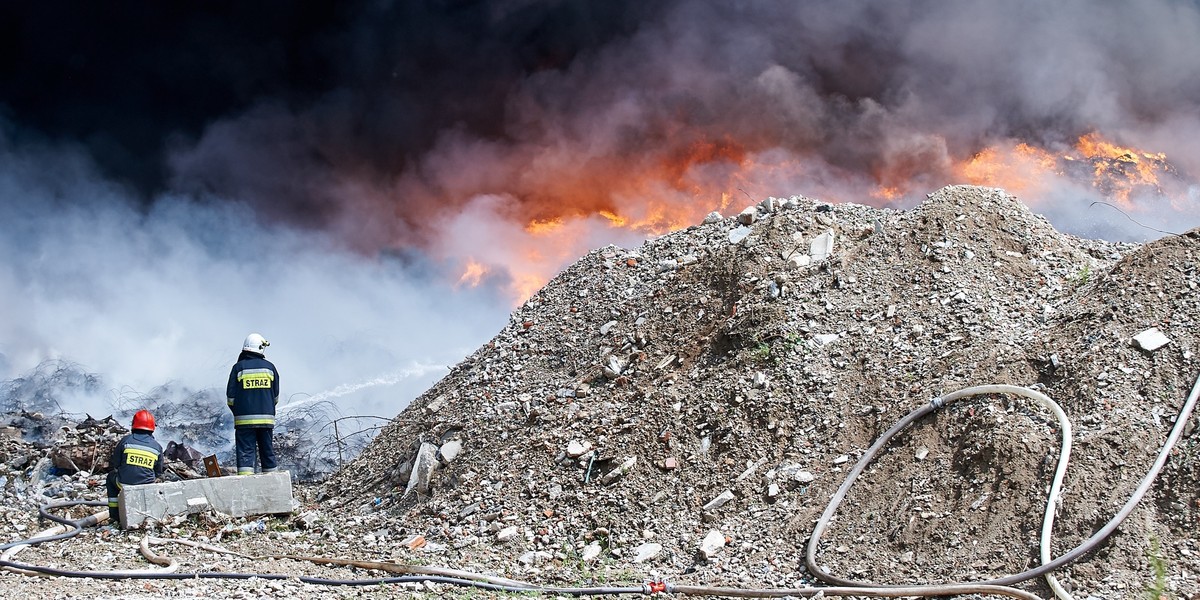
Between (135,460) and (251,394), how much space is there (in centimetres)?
157

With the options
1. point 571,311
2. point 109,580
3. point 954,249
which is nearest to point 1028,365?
point 954,249

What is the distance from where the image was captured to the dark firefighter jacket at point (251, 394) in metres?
11.6

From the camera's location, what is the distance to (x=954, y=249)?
12.0 m

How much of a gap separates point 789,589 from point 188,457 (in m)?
9.79

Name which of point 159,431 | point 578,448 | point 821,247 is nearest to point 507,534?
point 578,448

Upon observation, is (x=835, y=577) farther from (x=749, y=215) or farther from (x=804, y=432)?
(x=749, y=215)

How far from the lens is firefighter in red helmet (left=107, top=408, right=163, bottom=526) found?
10375mm

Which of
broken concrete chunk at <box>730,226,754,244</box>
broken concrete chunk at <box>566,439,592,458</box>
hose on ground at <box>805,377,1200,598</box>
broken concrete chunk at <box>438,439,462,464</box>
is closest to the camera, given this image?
hose on ground at <box>805,377,1200,598</box>

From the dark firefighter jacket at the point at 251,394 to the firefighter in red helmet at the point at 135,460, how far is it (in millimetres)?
1080

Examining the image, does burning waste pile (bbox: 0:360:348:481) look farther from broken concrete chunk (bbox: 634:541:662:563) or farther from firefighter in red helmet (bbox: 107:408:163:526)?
broken concrete chunk (bbox: 634:541:662:563)

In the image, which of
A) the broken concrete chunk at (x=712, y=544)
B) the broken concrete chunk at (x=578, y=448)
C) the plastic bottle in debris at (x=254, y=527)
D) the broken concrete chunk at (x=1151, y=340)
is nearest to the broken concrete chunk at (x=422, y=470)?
the plastic bottle in debris at (x=254, y=527)

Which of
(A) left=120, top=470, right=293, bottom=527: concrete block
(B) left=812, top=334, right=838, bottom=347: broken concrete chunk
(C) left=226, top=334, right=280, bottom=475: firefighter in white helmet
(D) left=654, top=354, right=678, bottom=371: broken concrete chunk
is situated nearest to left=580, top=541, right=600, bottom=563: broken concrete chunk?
(D) left=654, top=354, right=678, bottom=371: broken concrete chunk

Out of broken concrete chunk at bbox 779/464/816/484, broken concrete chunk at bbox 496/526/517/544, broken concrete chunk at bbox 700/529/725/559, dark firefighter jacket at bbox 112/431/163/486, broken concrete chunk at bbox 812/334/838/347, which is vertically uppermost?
broken concrete chunk at bbox 812/334/838/347

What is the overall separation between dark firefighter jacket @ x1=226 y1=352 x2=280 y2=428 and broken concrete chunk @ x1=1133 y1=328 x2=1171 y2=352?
9623 millimetres
